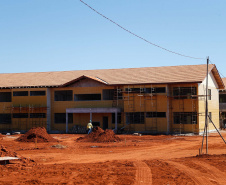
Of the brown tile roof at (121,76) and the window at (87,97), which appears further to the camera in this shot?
the window at (87,97)

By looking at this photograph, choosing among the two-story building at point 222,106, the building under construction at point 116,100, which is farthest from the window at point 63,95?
the two-story building at point 222,106

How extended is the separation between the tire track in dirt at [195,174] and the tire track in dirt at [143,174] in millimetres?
1422

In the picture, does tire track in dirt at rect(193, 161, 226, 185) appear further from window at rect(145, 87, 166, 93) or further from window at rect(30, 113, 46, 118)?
window at rect(30, 113, 46, 118)

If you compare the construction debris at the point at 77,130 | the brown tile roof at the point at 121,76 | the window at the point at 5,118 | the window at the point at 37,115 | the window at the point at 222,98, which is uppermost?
the brown tile roof at the point at 121,76

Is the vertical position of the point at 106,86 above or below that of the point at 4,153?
above

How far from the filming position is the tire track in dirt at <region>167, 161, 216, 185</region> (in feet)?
40.7

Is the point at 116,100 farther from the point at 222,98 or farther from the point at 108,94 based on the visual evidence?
the point at 222,98

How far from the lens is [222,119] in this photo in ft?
155

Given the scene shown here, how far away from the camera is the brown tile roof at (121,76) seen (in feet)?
124

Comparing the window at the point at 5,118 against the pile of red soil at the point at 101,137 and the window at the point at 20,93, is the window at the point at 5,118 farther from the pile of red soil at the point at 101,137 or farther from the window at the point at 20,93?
the pile of red soil at the point at 101,137

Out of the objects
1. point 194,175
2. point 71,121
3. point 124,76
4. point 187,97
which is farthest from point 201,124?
point 194,175

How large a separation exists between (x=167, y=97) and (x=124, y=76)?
23.0ft

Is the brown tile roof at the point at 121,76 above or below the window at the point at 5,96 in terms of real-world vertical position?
above

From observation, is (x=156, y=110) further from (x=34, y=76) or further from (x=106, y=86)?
(x=34, y=76)
